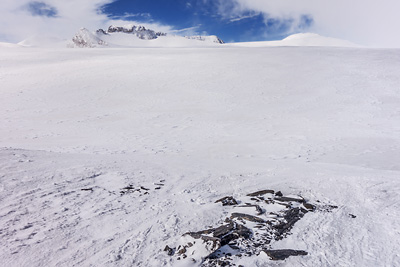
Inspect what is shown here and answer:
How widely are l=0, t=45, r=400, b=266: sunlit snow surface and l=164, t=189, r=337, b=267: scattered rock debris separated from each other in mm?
170

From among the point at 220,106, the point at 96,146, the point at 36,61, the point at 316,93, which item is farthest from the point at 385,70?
the point at 36,61

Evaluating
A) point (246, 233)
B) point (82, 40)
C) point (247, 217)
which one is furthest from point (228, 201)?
point (82, 40)

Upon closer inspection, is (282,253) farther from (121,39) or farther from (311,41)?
(121,39)

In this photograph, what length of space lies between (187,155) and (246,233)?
5.59 meters

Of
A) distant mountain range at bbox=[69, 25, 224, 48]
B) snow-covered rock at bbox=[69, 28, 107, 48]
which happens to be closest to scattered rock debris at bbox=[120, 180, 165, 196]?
distant mountain range at bbox=[69, 25, 224, 48]

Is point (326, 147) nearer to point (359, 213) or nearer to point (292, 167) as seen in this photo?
point (292, 167)

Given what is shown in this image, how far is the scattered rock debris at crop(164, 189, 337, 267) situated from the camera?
364cm

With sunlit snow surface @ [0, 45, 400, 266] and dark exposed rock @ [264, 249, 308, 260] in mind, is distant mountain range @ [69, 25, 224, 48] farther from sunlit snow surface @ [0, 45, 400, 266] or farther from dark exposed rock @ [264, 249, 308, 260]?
dark exposed rock @ [264, 249, 308, 260]

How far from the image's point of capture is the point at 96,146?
10445 millimetres

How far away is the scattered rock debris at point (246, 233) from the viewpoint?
3.64 meters

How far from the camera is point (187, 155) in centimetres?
948

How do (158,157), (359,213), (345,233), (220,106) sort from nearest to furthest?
(345,233), (359,213), (158,157), (220,106)

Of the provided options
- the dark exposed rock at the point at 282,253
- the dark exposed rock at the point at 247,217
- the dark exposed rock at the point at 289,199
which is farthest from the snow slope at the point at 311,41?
the dark exposed rock at the point at 282,253

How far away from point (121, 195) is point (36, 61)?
113ft
